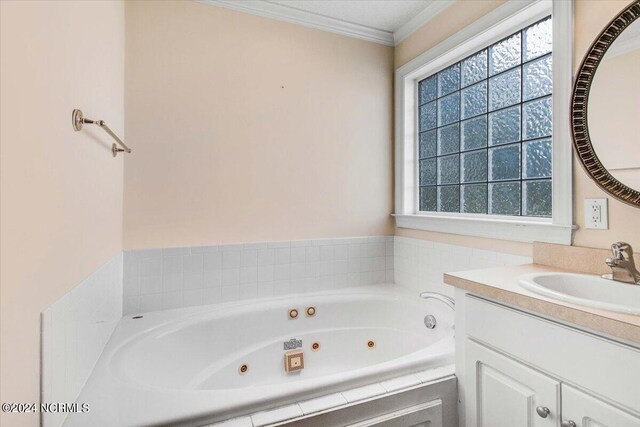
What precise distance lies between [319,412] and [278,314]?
103cm

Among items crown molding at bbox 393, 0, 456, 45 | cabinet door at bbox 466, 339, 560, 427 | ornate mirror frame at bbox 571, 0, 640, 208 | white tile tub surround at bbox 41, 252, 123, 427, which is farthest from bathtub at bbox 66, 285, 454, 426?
crown molding at bbox 393, 0, 456, 45

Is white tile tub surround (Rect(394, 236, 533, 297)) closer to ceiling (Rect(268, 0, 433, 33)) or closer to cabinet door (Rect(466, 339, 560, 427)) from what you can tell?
cabinet door (Rect(466, 339, 560, 427))

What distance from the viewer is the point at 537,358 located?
3.21 feet

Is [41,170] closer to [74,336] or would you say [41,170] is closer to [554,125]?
[74,336]

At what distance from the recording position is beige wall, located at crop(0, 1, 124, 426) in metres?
0.68

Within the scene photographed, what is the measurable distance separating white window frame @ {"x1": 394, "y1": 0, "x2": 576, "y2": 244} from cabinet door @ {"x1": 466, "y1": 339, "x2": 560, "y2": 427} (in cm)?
68

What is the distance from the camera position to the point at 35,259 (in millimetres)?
792

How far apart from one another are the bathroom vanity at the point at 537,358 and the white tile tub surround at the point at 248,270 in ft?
3.83

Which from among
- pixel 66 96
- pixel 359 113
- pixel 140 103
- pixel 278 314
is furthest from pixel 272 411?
pixel 359 113

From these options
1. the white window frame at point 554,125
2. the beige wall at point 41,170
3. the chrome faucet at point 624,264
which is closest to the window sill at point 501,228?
the white window frame at point 554,125

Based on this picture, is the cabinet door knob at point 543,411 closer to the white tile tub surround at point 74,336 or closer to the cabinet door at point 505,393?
the cabinet door at point 505,393

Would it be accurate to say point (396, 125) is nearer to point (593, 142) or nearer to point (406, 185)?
point (406, 185)

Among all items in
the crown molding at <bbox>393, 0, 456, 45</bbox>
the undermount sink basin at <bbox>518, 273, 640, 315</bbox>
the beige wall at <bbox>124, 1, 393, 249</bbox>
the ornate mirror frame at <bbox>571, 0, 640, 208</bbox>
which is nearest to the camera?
the undermount sink basin at <bbox>518, 273, 640, 315</bbox>

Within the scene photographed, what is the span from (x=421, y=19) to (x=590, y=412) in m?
2.30
